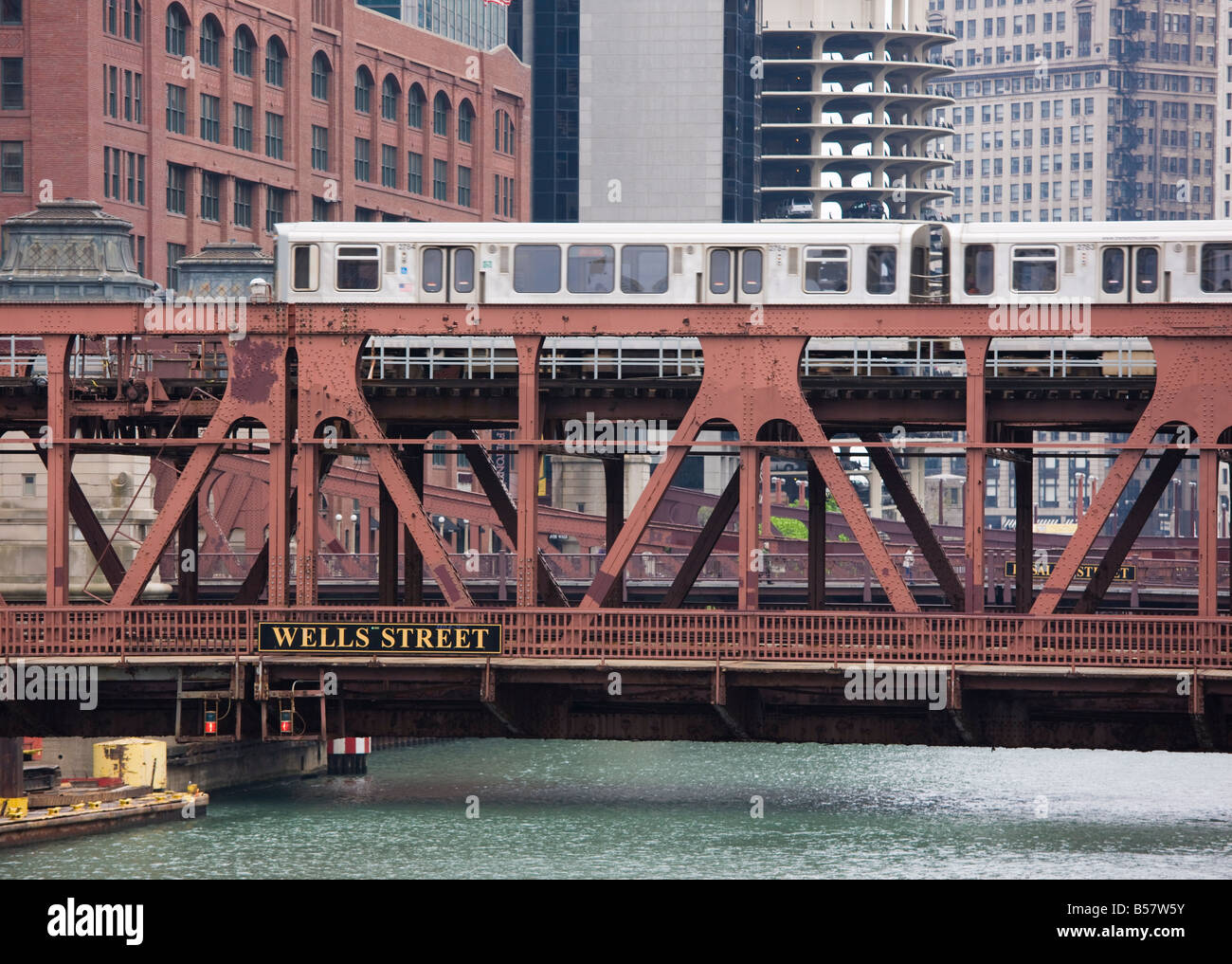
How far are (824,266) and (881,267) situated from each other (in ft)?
3.51

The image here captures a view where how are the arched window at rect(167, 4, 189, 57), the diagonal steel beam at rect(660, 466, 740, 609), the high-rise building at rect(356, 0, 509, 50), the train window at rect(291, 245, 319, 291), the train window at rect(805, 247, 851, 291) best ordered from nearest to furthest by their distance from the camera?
the train window at rect(805, 247, 851, 291)
the diagonal steel beam at rect(660, 466, 740, 609)
the train window at rect(291, 245, 319, 291)
the arched window at rect(167, 4, 189, 57)
the high-rise building at rect(356, 0, 509, 50)

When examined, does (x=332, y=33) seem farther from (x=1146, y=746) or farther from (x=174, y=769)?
(x=1146, y=746)

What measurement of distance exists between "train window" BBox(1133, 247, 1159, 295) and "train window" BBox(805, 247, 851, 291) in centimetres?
516

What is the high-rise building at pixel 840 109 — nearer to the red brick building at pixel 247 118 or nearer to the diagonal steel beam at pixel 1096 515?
the red brick building at pixel 247 118

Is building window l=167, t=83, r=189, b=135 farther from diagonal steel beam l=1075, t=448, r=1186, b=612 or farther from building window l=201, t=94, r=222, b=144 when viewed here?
diagonal steel beam l=1075, t=448, r=1186, b=612

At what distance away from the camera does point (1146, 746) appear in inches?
1497

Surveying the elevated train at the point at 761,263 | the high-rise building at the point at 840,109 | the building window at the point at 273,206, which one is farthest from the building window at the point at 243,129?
the high-rise building at the point at 840,109

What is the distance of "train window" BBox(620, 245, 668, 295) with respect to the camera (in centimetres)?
4325

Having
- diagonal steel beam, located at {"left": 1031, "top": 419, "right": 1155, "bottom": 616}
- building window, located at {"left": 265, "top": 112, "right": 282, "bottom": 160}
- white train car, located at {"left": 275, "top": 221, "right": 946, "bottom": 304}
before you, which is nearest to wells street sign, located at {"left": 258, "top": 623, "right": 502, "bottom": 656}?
white train car, located at {"left": 275, "top": 221, "right": 946, "bottom": 304}

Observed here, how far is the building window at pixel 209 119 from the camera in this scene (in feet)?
374

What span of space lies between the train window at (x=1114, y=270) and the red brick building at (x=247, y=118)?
6592 cm

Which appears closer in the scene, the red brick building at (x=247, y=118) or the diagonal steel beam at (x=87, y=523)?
the diagonal steel beam at (x=87, y=523)
